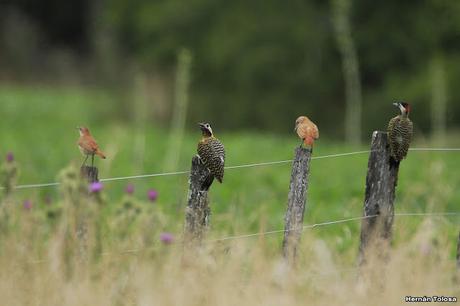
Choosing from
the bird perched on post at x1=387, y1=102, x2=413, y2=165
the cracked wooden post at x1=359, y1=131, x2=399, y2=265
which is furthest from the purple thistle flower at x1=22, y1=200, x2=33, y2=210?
the bird perched on post at x1=387, y1=102, x2=413, y2=165

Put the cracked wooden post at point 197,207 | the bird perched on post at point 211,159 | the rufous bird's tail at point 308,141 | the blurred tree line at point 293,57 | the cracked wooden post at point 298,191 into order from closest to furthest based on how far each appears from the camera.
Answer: the cracked wooden post at point 197,207 < the bird perched on post at point 211,159 < the cracked wooden post at point 298,191 < the rufous bird's tail at point 308,141 < the blurred tree line at point 293,57

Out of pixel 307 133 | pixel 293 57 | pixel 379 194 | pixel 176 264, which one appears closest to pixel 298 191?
pixel 379 194

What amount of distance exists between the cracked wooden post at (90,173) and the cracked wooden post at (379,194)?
1709 millimetres

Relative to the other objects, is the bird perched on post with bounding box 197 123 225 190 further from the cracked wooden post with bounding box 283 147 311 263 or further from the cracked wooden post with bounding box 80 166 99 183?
the cracked wooden post with bounding box 80 166 99 183

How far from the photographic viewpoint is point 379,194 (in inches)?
277

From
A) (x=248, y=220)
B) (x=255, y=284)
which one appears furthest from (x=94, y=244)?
(x=248, y=220)

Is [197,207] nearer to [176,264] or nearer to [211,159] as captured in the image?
[211,159]

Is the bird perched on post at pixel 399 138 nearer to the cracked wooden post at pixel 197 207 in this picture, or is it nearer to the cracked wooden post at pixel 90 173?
the cracked wooden post at pixel 197 207

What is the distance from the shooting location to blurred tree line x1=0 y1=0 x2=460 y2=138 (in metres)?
23.6

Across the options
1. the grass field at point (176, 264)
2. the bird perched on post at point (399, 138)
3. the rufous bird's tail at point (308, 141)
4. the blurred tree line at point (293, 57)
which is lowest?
the grass field at point (176, 264)

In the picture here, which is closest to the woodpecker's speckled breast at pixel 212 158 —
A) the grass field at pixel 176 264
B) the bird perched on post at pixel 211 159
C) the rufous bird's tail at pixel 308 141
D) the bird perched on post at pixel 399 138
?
the bird perched on post at pixel 211 159

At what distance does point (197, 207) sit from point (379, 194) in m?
1.20

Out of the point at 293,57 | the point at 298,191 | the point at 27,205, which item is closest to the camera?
the point at 298,191

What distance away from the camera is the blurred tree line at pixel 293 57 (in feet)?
77.4
